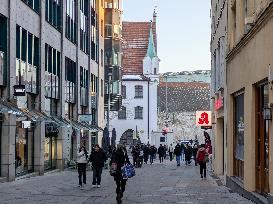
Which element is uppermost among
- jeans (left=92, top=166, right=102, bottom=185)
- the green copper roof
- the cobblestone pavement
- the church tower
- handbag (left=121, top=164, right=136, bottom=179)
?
the green copper roof

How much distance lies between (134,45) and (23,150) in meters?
64.1

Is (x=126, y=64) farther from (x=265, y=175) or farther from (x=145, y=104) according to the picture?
(x=265, y=175)

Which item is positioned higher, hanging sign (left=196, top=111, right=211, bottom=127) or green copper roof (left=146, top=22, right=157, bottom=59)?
green copper roof (left=146, top=22, right=157, bottom=59)

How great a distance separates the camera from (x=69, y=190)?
73.8ft

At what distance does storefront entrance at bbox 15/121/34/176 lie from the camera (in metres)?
27.2

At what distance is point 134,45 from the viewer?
91.7m

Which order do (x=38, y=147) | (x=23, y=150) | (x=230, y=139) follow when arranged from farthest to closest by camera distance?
(x=38, y=147) < (x=23, y=150) < (x=230, y=139)

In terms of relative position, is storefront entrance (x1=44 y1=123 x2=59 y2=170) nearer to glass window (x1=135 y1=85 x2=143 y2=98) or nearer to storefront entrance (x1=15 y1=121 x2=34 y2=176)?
storefront entrance (x1=15 y1=121 x2=34 y2=176)

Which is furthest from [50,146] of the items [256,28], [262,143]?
[256,28]

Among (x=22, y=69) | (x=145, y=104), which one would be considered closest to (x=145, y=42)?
(x=145, y=104)

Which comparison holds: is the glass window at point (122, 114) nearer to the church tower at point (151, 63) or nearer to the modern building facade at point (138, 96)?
the modern building facade at point (138, 96)

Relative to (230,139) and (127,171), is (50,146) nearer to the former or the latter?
(230,139)

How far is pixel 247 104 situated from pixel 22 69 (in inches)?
470

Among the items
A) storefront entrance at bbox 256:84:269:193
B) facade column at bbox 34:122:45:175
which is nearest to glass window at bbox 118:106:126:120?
facade column at bbox 34:122:45:175
